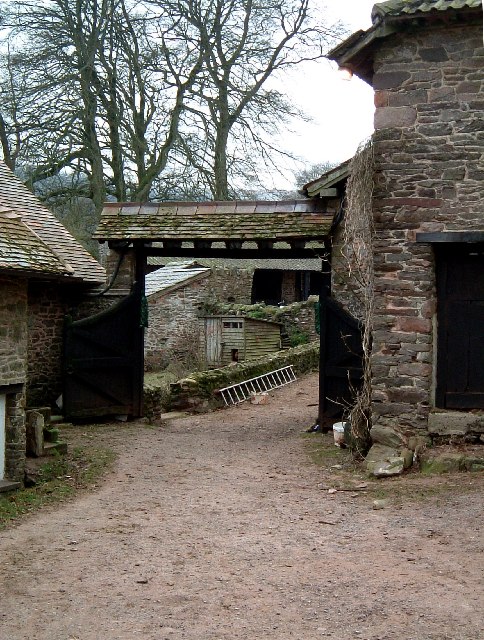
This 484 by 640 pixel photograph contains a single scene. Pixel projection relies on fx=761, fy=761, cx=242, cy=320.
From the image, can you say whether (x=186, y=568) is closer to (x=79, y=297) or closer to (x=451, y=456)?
(x=451, y=456)

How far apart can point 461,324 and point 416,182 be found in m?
1.81

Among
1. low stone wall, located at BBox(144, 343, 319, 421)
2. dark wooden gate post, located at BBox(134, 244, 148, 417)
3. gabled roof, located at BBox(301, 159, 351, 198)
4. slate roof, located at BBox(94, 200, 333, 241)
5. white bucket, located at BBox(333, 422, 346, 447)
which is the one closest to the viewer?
white bucket, located at BBox(333, 422, 346, 447)

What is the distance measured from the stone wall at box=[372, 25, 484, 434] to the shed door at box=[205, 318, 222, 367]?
41.1 feet

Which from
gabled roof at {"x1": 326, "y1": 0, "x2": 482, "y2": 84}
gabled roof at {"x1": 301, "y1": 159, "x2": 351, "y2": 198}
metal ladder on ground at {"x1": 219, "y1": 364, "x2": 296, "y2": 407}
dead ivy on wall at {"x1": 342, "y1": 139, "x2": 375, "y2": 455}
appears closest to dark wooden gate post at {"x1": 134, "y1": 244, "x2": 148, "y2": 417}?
gabled roof at {"x1": 301, "y1": 159, "x2": 351, "y2": 198}

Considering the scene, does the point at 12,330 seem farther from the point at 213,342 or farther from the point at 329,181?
the point at 213,342

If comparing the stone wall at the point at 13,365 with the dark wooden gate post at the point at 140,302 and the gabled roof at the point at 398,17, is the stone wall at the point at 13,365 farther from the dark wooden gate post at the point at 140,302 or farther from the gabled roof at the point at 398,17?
the gabled roof at the point at 398,17

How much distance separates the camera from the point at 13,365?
909 cm

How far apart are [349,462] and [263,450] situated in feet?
6.44

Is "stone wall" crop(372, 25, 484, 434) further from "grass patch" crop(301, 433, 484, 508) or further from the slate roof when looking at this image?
the slate roof

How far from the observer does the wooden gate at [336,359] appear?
11820 mm

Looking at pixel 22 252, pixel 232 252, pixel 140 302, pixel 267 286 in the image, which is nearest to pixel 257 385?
pixel 140 302

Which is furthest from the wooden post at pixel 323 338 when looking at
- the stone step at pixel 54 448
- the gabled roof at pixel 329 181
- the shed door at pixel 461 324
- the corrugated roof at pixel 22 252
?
the corrugated roof at pixel 22 252

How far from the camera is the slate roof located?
473 inches

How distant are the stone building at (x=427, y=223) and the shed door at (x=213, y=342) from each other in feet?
41.1
